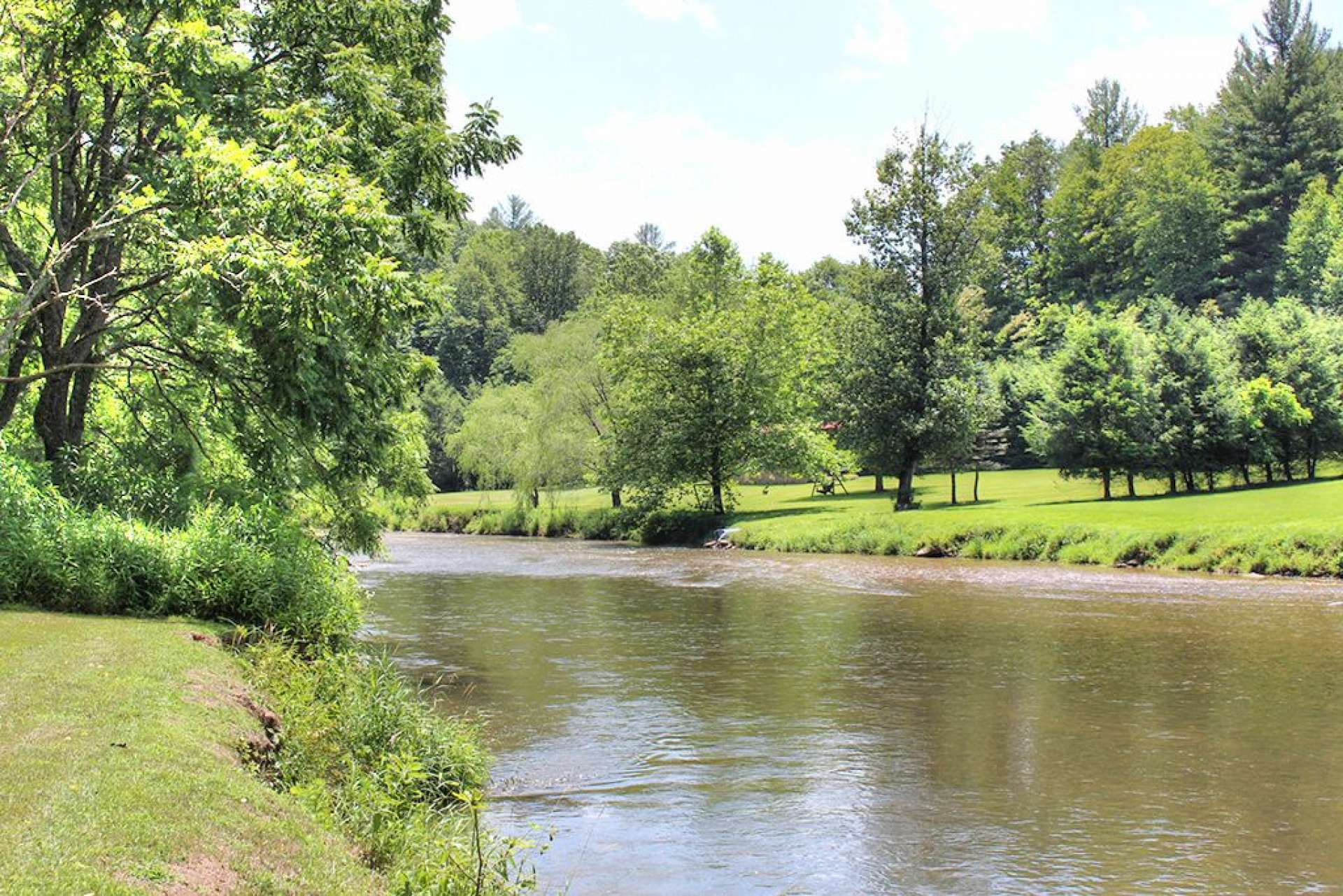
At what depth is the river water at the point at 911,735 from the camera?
30.3ft

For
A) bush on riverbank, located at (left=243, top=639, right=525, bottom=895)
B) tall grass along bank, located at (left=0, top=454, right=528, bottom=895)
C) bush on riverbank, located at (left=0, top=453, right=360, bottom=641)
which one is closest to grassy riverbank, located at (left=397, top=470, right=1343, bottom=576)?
tall grass along bank, located at (left=0, top=454, right=528, bottom=895)

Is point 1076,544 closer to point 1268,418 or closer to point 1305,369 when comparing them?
point 1268,418

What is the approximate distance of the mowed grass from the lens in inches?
221

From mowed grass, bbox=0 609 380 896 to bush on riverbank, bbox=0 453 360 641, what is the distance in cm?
330

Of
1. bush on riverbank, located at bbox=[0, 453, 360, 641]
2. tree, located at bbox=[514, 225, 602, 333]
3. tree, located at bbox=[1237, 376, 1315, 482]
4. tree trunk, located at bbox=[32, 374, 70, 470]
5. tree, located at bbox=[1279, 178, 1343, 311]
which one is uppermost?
tree, located at bbox=[514, 225, 602, 333]

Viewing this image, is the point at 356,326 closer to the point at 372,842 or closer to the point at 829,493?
the point at 372,842

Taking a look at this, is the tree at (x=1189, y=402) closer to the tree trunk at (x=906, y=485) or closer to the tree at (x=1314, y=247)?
the tree trunk at (x=906, y=485)

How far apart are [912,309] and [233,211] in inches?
1572

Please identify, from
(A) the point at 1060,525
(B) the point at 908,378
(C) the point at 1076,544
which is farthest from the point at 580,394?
(C) the point at 1076,544

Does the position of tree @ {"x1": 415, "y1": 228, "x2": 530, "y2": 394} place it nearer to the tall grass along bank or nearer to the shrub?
the shrub

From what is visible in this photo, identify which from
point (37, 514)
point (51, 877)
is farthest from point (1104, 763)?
point (37, 514)

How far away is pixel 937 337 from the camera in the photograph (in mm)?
50000

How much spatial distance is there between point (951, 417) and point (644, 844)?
42.1 meters

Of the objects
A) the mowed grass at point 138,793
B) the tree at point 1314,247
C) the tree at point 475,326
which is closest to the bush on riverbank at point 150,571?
the mowed grass at point 138,793
